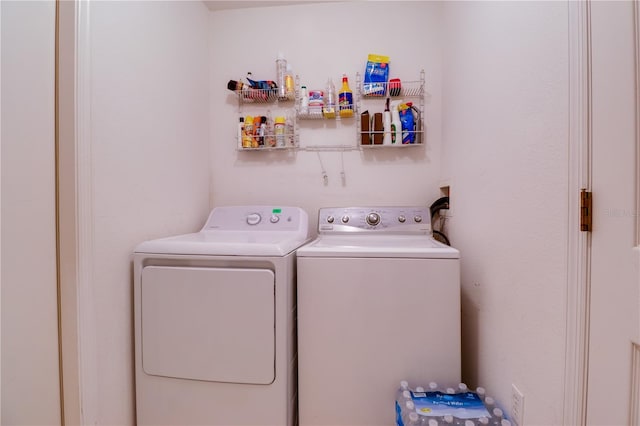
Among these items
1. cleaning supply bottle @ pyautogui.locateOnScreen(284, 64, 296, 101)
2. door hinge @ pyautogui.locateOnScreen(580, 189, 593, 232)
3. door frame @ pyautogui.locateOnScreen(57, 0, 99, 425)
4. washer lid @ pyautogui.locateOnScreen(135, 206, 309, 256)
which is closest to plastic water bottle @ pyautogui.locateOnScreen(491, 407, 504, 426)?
door hinge @ pyautogui.locateOnScreen(580, 189, 593, 232)

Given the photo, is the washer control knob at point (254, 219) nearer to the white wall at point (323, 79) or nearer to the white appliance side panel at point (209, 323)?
the white wall at point (323, 79)

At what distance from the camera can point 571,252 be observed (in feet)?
2.37

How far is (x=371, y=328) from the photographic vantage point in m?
1.16

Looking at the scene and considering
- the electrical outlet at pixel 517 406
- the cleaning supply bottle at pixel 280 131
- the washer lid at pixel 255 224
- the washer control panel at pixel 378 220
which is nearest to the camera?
the electrical outlet at pixel 517 406

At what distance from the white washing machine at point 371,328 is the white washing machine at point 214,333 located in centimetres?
10

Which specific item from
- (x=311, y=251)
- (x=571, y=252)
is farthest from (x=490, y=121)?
(x=311, y=251)

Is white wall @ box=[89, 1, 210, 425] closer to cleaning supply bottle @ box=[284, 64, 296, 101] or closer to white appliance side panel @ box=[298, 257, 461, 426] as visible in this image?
cleaning supply bottle @ box=[284, 64, 296, 101]

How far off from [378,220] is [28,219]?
1.50m

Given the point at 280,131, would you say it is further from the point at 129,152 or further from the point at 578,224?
the point at 578,224

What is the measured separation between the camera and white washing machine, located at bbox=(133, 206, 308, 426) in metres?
1.13

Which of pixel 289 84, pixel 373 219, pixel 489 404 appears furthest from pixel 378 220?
pixel 289 84

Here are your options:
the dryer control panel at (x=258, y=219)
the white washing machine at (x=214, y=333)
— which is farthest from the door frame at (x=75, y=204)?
the dryer control panel at (x=258, y=219)

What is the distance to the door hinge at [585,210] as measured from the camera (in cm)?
68

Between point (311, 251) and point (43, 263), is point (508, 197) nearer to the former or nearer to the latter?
point (311, 251)
